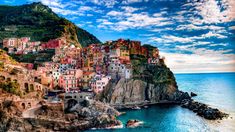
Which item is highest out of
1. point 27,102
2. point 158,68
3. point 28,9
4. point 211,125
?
point 28,9

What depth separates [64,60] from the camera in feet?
97.7

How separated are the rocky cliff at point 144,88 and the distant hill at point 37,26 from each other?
11.8m

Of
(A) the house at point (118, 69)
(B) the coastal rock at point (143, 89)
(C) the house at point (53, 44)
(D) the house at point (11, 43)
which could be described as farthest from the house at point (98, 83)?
(D) the house at point (11, 43)

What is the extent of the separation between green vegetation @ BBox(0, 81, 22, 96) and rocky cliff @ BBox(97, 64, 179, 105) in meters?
7.07

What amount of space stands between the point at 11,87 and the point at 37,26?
76.1 ft

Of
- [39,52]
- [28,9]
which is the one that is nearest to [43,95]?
[39,52]

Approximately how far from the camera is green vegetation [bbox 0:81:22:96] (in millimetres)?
19344

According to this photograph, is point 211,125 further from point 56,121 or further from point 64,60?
point 64,60

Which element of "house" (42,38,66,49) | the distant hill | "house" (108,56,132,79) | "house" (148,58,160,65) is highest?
the distant hill

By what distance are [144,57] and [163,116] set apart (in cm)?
1088

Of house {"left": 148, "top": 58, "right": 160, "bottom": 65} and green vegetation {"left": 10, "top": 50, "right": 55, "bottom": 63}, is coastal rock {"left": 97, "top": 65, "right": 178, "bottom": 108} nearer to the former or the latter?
house {"left": 148, "top": 58, "right": 160, "bottom": 65}

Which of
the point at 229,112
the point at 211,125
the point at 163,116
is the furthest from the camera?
the point at 229,112

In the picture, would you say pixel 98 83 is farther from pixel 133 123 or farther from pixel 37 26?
pixel 37 26

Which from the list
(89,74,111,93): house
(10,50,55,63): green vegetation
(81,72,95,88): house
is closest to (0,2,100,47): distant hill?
(10,50,55,63): green vegetation
